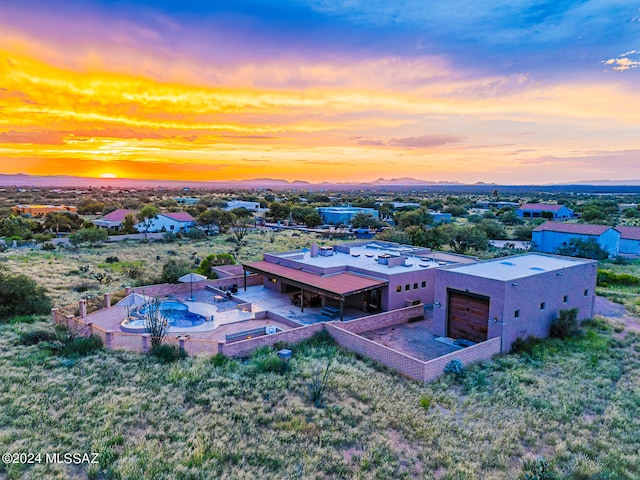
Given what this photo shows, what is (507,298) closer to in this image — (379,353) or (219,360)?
(379,353)

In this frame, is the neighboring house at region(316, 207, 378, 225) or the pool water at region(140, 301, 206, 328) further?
the neighboring house at region(316, 207, 378, 225)

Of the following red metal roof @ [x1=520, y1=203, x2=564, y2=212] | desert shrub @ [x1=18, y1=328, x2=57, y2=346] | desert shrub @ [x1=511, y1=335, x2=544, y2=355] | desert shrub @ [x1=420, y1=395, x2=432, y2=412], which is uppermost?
red metal roof @ [x1=520, y1=203, x2=564, y2=212]

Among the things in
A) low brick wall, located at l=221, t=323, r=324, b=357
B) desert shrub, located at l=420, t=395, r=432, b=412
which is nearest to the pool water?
low brick wall, located at l=221, t=323, r=324, b=357

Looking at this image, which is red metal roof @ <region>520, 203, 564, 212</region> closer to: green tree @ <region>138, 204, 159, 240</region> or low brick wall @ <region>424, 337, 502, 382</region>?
green tree @ <region>138, 204, 159, 240</region>

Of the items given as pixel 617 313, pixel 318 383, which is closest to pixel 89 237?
pixel 318 383

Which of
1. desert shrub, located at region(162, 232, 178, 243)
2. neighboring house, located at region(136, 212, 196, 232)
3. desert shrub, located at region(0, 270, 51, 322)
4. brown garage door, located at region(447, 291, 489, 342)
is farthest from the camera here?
neighboring house, located at region(136, 212, 196, 232)

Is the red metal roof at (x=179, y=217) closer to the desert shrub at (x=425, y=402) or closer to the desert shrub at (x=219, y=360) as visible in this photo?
the desert shrub at (x=219, y=360)

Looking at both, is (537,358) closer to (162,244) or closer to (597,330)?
(597,330)
